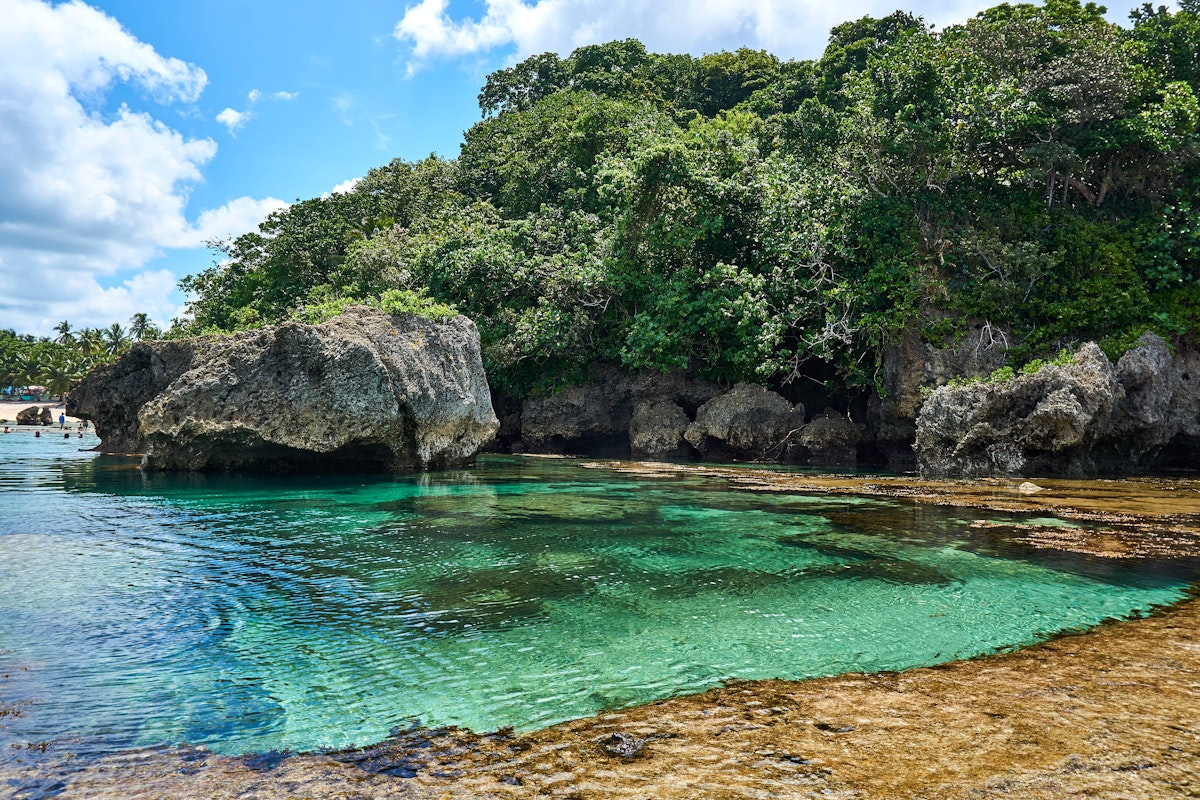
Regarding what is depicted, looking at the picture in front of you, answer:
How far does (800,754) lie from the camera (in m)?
3.34

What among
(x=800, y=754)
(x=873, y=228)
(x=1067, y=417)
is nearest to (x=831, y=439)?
(x=873, y=228)

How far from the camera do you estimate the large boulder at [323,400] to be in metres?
15.1

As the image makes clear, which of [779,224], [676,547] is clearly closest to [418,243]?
[779,224]

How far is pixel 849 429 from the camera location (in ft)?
75.2

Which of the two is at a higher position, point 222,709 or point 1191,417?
point 1191,417

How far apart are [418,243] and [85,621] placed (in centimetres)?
2561

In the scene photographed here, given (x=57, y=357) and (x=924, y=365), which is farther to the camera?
(x=57, y=357)

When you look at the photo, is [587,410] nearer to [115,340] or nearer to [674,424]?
[674,424]

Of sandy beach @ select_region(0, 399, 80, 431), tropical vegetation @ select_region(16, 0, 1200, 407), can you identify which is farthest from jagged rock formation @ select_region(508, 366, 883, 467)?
sandy beach @ select_region(0, 399, 80, 431)

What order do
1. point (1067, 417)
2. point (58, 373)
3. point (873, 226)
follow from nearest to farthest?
point (1067, 417) < point (873, 226) < point (58, 373)

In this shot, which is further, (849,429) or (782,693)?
(849,429)

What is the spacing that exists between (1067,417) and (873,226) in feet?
27.6

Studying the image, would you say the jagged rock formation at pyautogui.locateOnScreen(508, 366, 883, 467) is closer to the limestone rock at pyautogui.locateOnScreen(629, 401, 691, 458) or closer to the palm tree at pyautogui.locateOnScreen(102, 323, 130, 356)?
the limestone rock at pyautogui.locateOnScreen(629, 401, 691, 458)

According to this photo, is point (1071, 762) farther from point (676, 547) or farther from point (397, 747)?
point (676, 547)
